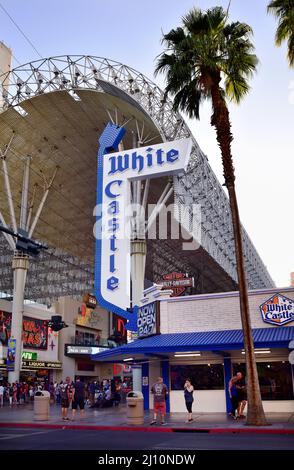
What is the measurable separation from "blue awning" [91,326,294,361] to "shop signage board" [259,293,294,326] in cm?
45

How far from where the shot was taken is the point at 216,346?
73.6 feet

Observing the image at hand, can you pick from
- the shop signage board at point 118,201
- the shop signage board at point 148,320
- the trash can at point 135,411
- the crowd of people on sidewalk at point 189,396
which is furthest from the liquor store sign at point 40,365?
the crowd of people on sidewalk at point 189,396

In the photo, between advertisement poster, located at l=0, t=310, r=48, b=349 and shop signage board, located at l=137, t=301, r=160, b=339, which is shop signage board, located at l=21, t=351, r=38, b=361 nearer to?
advertisement poster, located at l=0, t=310, r=48, b=349

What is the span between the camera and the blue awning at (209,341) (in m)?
21.6

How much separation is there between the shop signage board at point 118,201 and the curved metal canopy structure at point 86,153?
6.13 m

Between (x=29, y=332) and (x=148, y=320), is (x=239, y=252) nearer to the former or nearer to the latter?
(x=148, y=320)

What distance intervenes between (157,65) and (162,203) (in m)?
23.8

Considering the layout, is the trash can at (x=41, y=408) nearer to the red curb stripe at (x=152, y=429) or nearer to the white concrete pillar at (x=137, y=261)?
the red curb stripe at (x=152, y=429)

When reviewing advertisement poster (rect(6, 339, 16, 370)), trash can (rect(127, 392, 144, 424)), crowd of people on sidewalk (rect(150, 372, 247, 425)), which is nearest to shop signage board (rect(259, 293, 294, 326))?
crowd of people on sidewalk (rect(150, 372, 247, 425))

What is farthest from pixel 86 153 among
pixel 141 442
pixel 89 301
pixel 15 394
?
pixel 141 442

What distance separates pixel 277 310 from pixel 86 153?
3726cm

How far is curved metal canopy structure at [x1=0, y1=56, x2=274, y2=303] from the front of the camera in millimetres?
44219

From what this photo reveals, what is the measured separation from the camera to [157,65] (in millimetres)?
21844
